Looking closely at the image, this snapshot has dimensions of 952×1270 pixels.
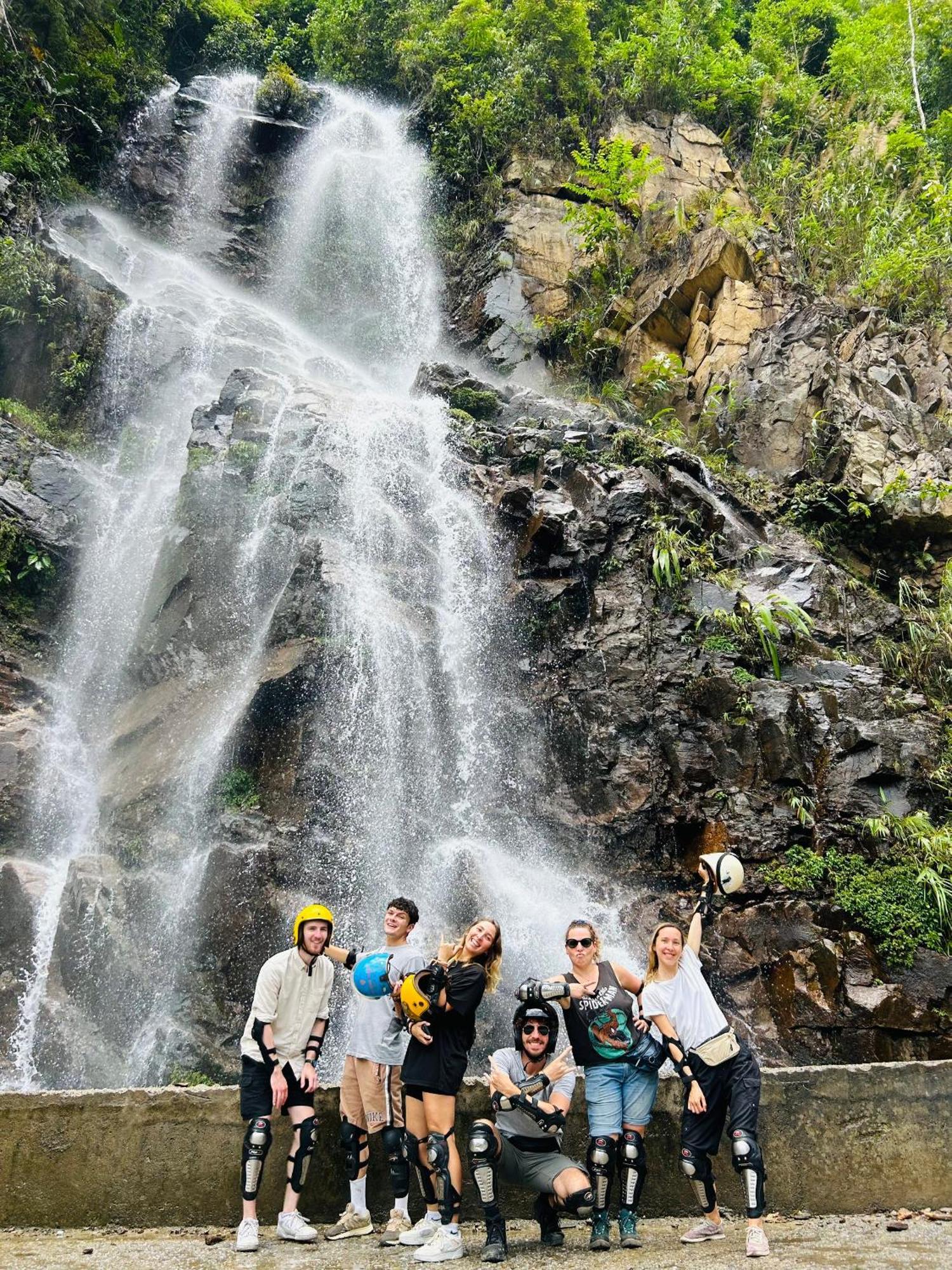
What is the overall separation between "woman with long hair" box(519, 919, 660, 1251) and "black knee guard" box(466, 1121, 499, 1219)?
1.59 feet

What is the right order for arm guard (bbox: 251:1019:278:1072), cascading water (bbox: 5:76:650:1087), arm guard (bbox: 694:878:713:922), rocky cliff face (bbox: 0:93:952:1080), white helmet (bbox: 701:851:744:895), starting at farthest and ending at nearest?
cascading water (bbox: 5:76:650:1087), rocky cliff face (bbox: 0:93:952:1080), arm guard (bbox: 694:878:713:922), white helmet (bbox: 701:851:744:895), arm guard (bbox: 251:1019:278:1072)

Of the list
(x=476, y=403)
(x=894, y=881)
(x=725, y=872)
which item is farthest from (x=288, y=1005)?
(x=476, y=403)

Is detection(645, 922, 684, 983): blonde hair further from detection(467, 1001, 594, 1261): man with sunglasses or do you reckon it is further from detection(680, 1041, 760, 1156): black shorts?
detection(467, 1001, 594, 1261): man with sunglasses

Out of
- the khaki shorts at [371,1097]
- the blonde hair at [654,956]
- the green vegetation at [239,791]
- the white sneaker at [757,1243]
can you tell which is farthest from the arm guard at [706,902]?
the green vegetation at [239,791]

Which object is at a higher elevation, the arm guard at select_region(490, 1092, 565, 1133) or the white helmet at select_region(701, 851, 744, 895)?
the white helmet at select_region(701, 851, 744, 895)

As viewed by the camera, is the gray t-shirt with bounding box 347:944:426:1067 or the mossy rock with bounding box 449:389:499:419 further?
the mossy rock with bounding box 449:389:499:419

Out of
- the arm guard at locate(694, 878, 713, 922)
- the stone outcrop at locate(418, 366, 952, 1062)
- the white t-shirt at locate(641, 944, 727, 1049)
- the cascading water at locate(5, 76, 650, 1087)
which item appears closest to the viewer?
the white t-shirt at locate(641, 944, 727, 1049)

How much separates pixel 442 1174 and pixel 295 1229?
796 mm

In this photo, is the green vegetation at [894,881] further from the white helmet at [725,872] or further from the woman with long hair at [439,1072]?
the woman with long hair at [439,1072]

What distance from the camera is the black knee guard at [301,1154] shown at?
4211 millimetres

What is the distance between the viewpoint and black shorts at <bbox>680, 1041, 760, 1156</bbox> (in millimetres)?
4043

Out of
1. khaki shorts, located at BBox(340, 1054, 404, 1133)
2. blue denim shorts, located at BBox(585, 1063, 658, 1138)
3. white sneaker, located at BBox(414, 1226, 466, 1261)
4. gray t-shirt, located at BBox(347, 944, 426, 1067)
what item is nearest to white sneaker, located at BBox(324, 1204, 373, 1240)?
khaki shorts, located at BBox(340, 1054, 404, 1133)

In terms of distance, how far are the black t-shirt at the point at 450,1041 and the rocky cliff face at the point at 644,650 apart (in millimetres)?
5399

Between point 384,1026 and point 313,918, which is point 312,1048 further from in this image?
point 313,918
